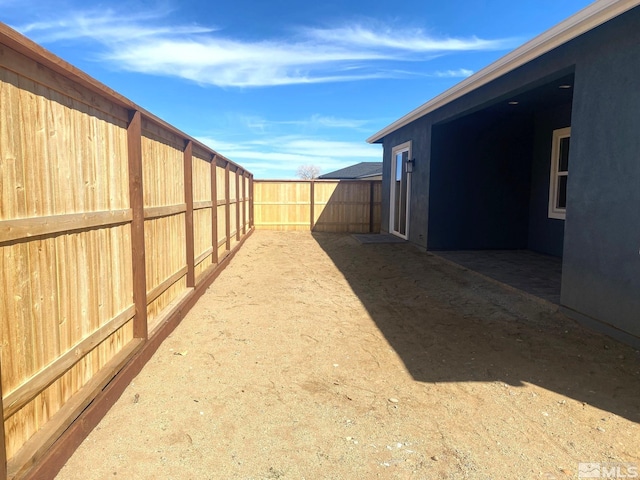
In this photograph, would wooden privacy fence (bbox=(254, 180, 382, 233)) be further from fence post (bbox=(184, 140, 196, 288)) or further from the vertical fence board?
fence post (bbox=(184, 140, 196, 288))

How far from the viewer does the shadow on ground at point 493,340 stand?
300 cm

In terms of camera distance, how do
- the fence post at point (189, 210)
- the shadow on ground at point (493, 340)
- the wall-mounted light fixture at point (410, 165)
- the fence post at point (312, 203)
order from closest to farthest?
the shadow on ground at point (493, 340) < the fence post at point (189, 210) < the wall-mounted light fixture at point (410, 165) < the fence post at point (312, 203)

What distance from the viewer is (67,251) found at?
2.16 metres

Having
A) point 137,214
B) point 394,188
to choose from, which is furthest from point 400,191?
point 137,214

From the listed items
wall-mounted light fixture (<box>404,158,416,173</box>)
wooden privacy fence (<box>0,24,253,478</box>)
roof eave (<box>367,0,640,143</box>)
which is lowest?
wooden privacy fence (<box>0,24,253,478</box>)

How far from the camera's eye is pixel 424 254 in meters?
8.72

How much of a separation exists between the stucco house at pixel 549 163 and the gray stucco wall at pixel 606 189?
0.03 ft

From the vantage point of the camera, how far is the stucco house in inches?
145

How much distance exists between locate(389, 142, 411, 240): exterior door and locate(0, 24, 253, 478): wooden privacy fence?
7.61m

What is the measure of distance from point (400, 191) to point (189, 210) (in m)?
7.44

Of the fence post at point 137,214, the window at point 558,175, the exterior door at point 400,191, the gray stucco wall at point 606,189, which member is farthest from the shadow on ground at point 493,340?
the exterior door at point 400,191

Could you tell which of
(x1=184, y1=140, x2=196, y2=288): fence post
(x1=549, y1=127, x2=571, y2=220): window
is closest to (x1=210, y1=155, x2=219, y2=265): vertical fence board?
(x1=184, y1=140, x2=196, y2=288): fence post

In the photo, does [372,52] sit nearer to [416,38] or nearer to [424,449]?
[416,38]

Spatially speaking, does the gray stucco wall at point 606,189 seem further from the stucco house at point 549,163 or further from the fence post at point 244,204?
the fence post at point 244,204
